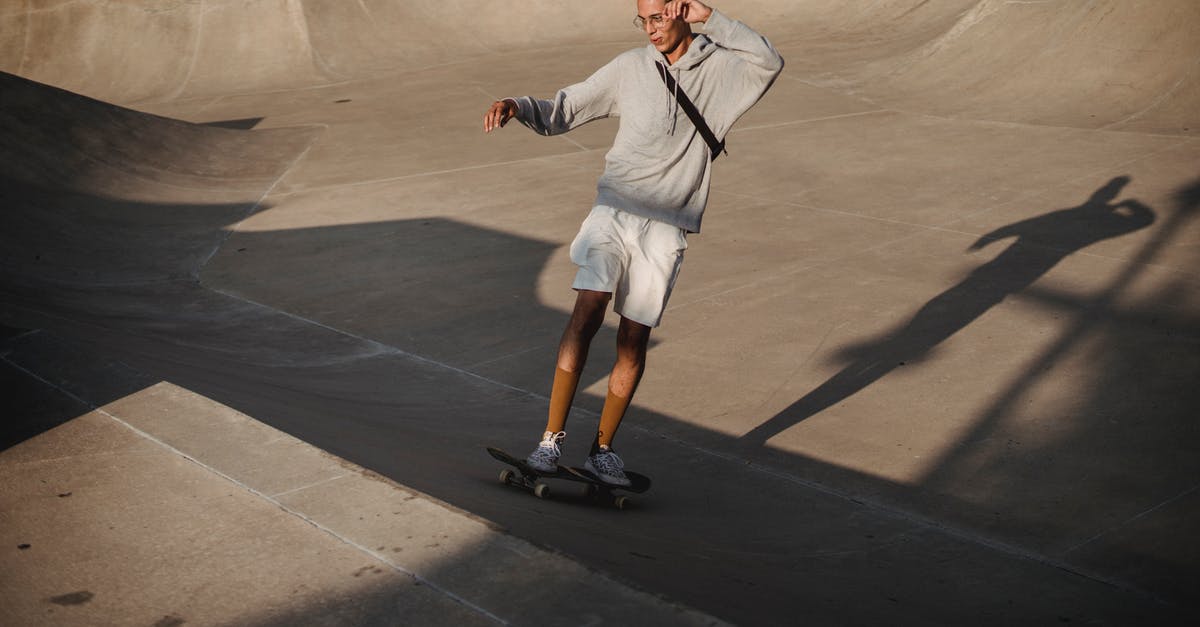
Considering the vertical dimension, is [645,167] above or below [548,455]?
above

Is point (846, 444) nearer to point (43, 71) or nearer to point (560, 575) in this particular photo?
point (560, 575)

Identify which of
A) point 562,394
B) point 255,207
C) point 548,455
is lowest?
point 255,207

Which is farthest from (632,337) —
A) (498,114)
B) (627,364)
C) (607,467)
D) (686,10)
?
(686,10)

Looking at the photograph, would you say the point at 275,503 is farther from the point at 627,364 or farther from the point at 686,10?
the point at 686,10

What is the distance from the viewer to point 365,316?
7547mm

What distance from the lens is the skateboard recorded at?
413 cm

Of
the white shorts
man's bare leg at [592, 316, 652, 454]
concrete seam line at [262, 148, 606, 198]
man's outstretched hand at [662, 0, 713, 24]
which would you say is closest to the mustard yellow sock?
man's bare leg at [592, 316, 652, 454]

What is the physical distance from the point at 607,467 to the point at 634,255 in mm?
835

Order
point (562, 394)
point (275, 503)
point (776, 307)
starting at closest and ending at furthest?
point (275, 503), point (562, 394), point (776, 307)

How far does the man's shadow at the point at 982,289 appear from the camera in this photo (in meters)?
5.66

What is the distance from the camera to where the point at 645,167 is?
4.14m

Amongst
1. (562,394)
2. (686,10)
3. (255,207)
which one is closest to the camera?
(686,10)

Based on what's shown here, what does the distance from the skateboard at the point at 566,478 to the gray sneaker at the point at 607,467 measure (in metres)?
0.02

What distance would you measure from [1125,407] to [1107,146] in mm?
5566
